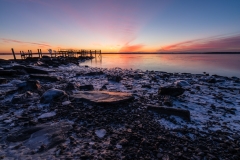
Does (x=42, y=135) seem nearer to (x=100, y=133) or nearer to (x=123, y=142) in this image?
(x=100, y=133)

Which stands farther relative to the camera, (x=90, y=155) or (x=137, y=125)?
(x=137, y=125)

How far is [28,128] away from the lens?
2949mm

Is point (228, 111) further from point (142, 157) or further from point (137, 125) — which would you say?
point (142, 157)

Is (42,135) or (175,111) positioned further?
(175,111)

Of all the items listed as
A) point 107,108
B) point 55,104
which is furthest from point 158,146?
point 55,104

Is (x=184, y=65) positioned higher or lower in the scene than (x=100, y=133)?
lower

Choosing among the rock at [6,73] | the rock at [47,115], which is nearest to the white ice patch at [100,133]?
the rock at [47,115]

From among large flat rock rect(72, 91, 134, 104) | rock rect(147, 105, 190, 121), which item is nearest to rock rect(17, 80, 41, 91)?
large flat rock rect(72, 91, 134, 104)

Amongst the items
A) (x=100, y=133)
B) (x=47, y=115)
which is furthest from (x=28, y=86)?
(x=100, y=133)

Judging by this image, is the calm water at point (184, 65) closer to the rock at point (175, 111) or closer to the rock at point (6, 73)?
the rock at point (6, 73)

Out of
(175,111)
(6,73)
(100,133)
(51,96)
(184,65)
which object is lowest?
(184,65)

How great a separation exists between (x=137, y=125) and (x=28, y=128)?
2.54m

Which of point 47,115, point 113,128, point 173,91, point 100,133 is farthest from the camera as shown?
point 173,91

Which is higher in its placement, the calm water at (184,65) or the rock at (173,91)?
the rock at (173,91)
